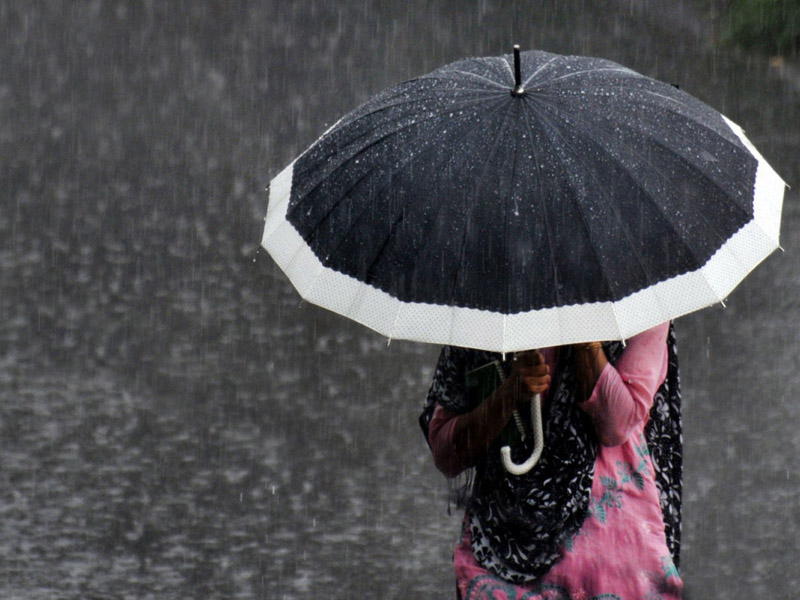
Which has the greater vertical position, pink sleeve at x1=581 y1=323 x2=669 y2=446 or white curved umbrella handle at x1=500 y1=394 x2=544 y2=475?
pink sleeve at x1=581 y1=323 x2=669 y2=446

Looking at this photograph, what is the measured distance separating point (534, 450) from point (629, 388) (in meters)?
0.22

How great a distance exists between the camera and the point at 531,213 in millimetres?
2379

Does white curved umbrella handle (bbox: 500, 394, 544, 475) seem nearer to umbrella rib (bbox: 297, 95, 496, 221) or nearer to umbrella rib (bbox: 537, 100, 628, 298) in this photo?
umbrella rib (bbox: 537, 100, 628, 298)

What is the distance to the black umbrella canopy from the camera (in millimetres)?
2363

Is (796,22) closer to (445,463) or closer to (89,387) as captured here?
(89,387)

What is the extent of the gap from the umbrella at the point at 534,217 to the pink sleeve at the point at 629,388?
211 mm

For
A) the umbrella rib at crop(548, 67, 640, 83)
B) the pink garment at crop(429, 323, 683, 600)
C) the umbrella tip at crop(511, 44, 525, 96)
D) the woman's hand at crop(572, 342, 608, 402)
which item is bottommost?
the pink garment at crop(429, 323, 683, 600)

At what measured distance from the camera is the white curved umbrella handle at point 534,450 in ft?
8.50

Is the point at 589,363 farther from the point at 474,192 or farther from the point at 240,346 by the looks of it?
the point at 240,346

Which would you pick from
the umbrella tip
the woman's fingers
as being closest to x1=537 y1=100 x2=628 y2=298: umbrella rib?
the umbrella tip

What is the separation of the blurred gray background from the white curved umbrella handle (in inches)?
80.8

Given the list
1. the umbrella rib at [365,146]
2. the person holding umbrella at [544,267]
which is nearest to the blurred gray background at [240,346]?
the person holding umbrella at [544,267]

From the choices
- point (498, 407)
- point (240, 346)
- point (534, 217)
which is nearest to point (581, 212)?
point (534, 217)

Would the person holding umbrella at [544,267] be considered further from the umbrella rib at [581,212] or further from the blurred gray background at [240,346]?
the blurred gray background at [240,346]
